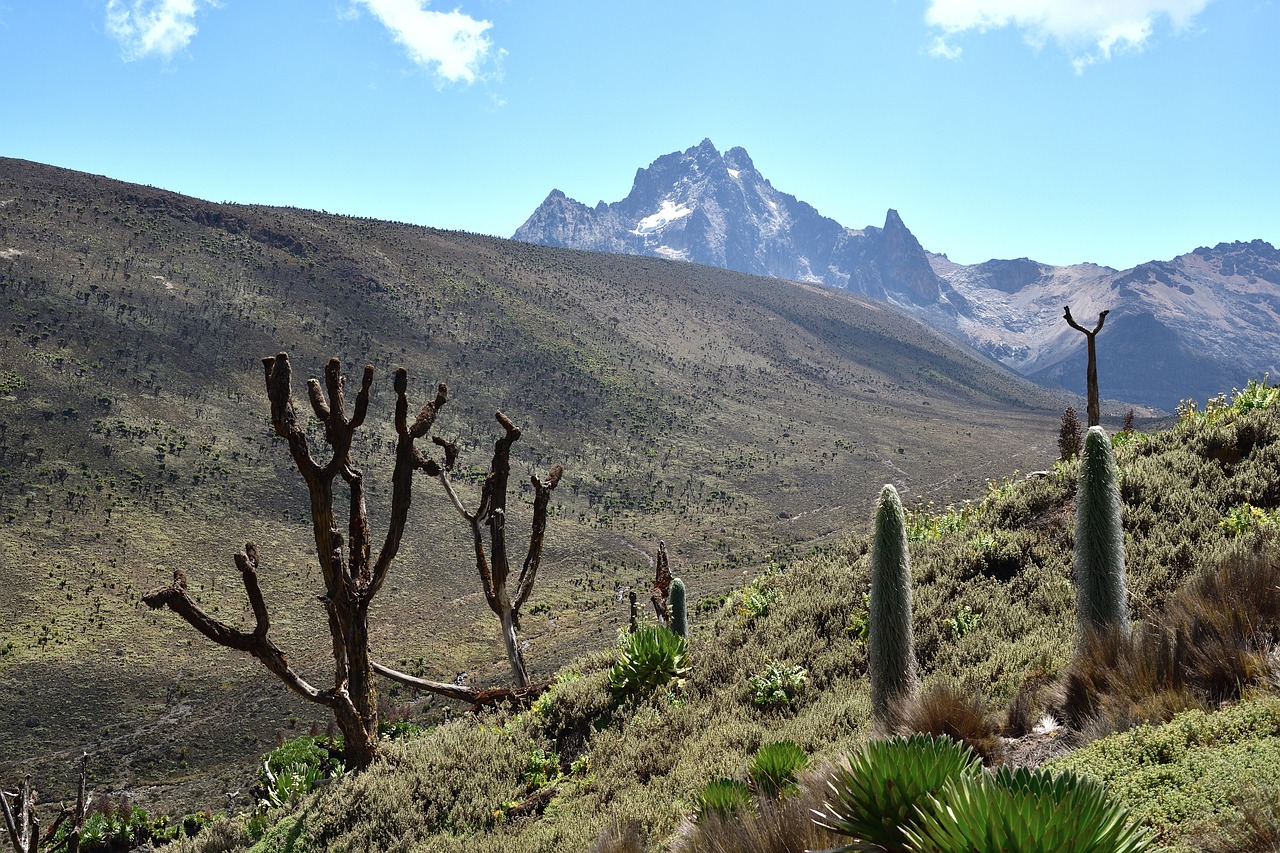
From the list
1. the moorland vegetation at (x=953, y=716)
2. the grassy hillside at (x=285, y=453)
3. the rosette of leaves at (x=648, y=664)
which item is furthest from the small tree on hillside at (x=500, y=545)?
the grassy hillside at (x=285, y=453)

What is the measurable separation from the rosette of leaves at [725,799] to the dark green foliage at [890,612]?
6.10ft

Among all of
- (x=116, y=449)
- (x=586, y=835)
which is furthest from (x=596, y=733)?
(x=116, y=449)

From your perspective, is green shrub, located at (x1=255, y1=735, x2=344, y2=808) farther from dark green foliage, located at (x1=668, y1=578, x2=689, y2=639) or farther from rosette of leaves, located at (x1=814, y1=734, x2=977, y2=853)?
rosette of leaves, located at (x1=814, y1=734, x2=977, y2=853)

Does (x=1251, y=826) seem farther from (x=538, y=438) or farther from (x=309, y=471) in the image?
(x=538, y=438)

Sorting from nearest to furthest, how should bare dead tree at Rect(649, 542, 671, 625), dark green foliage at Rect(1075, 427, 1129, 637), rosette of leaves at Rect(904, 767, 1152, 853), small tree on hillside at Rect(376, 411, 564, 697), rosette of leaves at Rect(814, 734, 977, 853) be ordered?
rosette of leaves at Rect(904, 767, 1152, 853), rosette of leaves at Rect(814, 734, 977, 853), dark green foliage at Rect(1075, 427, 1129, 637), small tree on hillside at Rect(376, 411, 564, 697), bare dead tree at Rect(649, 542, 671, 625)

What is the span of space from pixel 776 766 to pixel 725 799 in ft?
2.22

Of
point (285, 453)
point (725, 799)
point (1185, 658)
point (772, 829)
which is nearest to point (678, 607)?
point (725, 799)

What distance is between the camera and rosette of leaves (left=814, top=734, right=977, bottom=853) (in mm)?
3238

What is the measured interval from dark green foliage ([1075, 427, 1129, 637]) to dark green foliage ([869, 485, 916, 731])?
1.37 metres

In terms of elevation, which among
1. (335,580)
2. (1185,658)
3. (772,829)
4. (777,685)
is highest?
(1185,658)

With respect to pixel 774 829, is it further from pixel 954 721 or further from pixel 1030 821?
pixel 954 721

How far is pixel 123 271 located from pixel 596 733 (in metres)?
93.0

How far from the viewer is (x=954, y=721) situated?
16.4 feet

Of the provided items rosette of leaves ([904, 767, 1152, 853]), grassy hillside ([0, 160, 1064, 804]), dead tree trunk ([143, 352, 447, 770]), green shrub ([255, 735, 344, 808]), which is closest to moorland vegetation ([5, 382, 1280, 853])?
rosette of leaves ([904, 767, 1152, 853])
